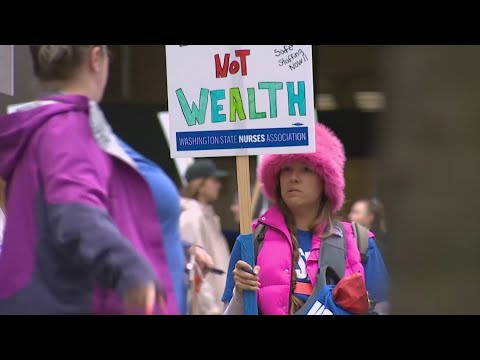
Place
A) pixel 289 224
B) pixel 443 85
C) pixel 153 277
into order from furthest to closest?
pixel 289 224 → pixel 443 85 → pixel 153 277

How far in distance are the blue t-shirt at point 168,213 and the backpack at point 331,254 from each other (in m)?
0.71

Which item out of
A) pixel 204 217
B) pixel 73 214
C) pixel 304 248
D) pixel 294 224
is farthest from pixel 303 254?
pixel 204 217

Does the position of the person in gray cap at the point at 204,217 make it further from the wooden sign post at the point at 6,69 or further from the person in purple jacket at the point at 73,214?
the person in purple jacket at the point at 73,214

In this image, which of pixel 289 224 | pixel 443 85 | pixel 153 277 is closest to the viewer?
pixel 153 277

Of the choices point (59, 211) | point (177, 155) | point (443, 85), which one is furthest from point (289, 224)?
point (59, 211)

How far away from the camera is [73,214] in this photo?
3.64 metres

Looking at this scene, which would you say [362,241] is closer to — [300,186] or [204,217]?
[300,186]

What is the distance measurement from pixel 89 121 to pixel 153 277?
23.4 inches

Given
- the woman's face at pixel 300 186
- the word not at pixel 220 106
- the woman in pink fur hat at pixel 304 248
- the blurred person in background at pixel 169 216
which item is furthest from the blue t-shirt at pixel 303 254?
the blurred person in background at pixel 169 216

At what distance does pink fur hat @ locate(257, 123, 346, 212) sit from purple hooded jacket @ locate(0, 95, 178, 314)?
3.60 feet

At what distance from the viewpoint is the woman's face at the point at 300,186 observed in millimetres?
4668

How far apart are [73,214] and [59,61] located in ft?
1.90
